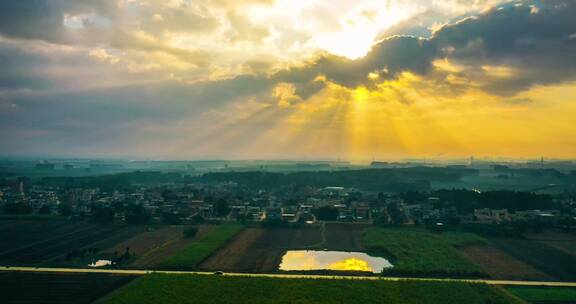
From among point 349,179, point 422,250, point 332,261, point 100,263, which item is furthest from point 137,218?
point 349,179

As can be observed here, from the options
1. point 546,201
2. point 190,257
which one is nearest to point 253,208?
point 190,257

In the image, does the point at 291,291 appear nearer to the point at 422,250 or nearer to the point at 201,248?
the point at 201,248

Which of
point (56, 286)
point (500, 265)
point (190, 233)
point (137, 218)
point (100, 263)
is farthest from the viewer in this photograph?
point (137, 218)

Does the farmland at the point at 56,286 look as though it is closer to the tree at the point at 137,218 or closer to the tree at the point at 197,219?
the tree at the point at 137,218

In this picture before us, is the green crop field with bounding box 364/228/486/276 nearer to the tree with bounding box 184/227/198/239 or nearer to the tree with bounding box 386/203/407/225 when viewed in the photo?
the tree with bounding box 386/203/407/225

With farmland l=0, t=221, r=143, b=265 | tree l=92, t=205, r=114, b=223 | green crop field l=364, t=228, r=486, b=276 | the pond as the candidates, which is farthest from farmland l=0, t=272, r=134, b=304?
tree l=92, t=205, r=114, b=223

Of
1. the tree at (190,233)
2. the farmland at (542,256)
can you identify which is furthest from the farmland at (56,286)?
the farmland at (542,256)
